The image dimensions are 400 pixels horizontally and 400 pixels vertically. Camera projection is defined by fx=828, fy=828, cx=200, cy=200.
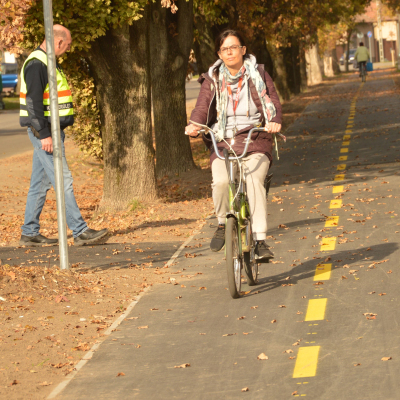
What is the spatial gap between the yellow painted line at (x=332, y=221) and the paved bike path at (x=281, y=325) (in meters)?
0.07

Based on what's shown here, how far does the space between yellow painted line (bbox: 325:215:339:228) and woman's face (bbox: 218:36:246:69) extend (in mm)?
3153

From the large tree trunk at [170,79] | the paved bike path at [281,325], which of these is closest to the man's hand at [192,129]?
the paved bike path at [281,325]

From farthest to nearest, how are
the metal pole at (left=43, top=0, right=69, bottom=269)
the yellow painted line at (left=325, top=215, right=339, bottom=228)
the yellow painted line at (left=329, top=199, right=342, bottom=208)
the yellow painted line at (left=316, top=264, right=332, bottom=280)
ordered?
the yellow painted line at (left=329, top=199, right=342, bottom=208), the yellow painted line at (left=325, top=215, right=339, bottom=228), the metal pole at (left=43, top=0, right=69, bottom=269), the yellow painted line at (left=316, top=264, right=332, bottom=280)

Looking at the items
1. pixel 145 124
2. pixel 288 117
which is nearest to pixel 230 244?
pixel 145 124

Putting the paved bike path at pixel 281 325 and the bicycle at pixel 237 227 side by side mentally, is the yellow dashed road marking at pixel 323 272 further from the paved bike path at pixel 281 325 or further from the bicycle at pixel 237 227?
the bicycle at pixel 237 227

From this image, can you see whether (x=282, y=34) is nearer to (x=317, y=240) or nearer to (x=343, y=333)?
(x=317, y=240)

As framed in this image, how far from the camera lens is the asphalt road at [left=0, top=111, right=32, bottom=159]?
2291cm

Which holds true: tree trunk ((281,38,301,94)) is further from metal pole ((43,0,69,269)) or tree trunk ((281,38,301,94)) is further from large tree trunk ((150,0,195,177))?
metal pole ((43,0,69,269))

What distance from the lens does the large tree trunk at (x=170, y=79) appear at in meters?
13.8

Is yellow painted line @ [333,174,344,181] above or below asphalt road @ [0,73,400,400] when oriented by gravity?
above

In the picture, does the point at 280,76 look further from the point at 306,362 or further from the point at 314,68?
the point at 306,362

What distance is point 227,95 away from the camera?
22.3 feet

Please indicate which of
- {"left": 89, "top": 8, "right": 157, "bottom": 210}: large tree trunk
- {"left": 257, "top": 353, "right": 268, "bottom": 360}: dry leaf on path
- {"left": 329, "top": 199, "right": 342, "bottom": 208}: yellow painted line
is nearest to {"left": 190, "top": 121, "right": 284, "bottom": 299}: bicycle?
{"left": 257, "top": 353, "right": 268, "bottom": 360}: dry leaf on path

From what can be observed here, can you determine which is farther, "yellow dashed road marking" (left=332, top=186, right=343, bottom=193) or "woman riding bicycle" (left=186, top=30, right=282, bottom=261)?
"yellow dashed road marking" (left=332, top=186, right=343, bottom=193)
